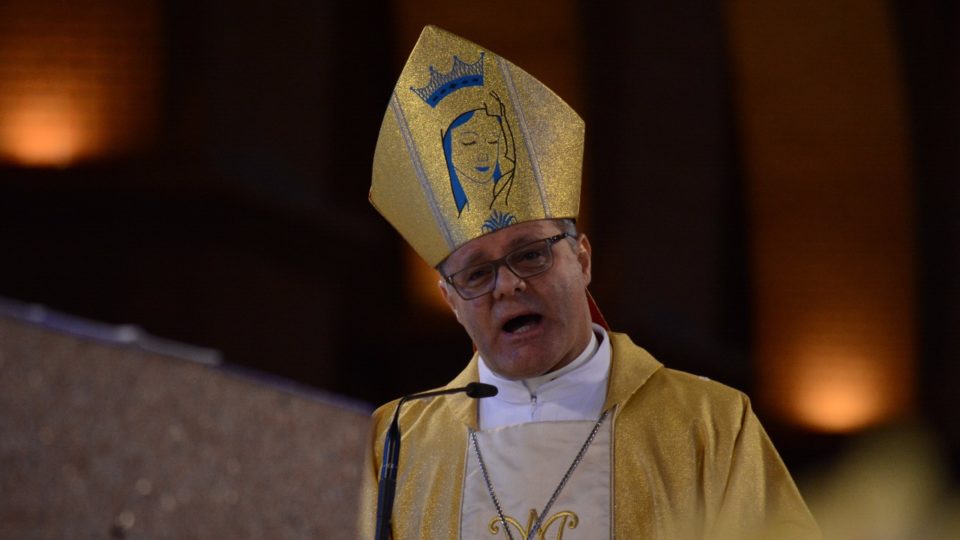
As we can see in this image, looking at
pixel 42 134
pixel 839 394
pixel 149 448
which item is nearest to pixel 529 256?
pixel 149 448

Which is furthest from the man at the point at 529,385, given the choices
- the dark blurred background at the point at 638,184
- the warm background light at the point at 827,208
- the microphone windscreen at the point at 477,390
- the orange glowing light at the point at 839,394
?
the orange glowing light at the point at 839,394

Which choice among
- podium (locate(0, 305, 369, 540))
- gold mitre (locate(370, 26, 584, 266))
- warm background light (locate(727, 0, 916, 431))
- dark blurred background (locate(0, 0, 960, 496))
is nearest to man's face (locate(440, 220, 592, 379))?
gold mitre (locate(370, 26, 584, 266))

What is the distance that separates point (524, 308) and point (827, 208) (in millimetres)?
5519

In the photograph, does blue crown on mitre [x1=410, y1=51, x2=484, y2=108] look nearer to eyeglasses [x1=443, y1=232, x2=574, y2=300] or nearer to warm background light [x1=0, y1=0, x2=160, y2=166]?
eyeglasses [x1=443, y1=232, x2=574, y2=300]

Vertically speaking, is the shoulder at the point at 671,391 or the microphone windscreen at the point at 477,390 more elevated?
Answer: the microphone windscreen at the point at 477,390

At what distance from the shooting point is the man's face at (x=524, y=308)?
231 cm

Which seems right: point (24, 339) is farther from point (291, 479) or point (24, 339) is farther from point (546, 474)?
point (546, 474)

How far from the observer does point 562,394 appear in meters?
2.48

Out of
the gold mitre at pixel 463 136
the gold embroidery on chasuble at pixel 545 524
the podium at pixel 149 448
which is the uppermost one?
the gold mitre at pixel 463 136

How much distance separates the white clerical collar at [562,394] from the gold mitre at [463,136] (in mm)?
265

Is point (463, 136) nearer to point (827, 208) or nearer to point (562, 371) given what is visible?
point (562, 371)

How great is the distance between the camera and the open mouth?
233 centimetres

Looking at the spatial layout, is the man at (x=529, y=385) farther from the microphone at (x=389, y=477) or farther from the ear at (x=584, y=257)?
the microphone at (x=389, y=477)

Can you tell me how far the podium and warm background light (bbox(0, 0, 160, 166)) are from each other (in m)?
1.87
